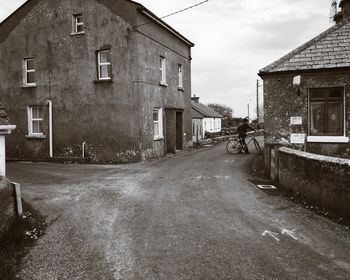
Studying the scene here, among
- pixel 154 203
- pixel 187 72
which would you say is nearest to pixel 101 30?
pixel 187 72

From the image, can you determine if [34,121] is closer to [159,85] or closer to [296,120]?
[159,85]

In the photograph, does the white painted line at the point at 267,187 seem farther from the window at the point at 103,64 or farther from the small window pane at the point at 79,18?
the small window pane at the point at 79,18

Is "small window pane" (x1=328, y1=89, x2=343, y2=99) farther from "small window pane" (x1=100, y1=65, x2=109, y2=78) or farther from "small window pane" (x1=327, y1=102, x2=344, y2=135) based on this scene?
"small window pane" (x1=100, y1=65, x2=109, y2=78)

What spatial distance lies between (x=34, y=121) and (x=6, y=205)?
1420 centimetres

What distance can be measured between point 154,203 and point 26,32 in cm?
1505

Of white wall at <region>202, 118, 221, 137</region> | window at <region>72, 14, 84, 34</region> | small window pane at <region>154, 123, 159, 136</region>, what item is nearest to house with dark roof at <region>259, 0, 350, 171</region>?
small window pane at <region>154, 123, 159, 136</region>

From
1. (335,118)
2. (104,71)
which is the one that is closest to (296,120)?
(335,118)

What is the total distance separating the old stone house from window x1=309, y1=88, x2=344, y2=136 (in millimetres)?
7876

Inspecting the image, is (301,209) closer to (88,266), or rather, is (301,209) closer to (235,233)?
(235,233)

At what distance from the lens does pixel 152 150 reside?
18391mm

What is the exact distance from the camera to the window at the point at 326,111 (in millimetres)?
12602

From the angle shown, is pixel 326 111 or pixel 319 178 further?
pixel 326 111

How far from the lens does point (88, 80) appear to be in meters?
18.0

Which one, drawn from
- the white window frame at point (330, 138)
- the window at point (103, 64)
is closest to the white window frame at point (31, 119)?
the window at point (103, 64)
